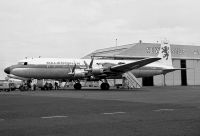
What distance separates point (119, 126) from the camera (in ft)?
27.8

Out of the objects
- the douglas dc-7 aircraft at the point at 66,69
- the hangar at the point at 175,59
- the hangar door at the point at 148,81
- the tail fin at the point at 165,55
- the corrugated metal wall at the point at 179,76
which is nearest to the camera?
the douglas dc-7 aircraft at the point at 66,69

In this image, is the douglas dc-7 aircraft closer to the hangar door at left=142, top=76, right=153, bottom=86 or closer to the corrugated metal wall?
the hangar door at left=142, top=76, right=153, bottom=86

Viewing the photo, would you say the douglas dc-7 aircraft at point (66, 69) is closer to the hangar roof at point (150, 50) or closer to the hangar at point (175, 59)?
the hangar at point (175, 59)

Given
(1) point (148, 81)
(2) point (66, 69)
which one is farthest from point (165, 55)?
(2) point (66, 69)

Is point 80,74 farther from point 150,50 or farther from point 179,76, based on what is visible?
point 179,76

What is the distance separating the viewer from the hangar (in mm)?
66562

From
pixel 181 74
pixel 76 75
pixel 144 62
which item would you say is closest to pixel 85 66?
pixel 76 75

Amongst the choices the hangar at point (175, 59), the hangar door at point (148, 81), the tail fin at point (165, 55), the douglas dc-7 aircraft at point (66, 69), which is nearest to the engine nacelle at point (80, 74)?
the douglas dc-7 aircraft at point (66, 69)

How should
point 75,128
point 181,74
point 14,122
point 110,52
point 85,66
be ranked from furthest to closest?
point 110,52 < point 181,74 < point 85,66 < point 14,122 < point 75,128

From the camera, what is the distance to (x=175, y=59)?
69375 mm

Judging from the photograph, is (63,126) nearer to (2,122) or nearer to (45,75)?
(2,122)

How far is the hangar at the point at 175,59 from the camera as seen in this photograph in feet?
218

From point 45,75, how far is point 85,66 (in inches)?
211

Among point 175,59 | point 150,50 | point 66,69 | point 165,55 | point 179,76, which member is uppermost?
point 150,50
